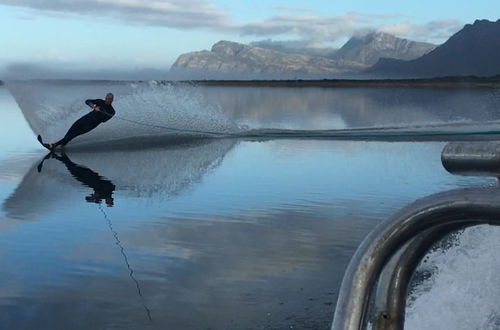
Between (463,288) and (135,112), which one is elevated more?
(135,112)

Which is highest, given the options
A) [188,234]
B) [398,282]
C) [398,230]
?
[188,234]

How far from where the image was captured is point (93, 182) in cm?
1573

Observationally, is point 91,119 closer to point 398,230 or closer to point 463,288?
point 463,288

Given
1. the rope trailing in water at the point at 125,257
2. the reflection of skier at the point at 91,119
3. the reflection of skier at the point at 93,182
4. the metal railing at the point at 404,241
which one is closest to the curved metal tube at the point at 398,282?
the metal railing at the point at 404,241

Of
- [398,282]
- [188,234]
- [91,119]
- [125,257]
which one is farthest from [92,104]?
[398,282]

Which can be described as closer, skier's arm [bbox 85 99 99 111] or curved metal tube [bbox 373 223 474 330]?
curved metal tube [bbox 373 223 474 330]

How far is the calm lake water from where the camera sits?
6648 millimetres

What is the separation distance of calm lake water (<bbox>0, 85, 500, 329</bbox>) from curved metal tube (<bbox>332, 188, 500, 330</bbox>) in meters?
4.75

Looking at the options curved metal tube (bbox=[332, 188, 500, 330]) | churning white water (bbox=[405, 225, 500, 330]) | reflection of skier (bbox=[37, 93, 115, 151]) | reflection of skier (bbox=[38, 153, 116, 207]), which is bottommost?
churning white water (bbox=[405, 225, 500, 330])

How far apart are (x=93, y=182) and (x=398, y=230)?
14.8m

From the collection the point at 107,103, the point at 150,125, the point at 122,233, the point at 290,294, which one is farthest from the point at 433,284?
the point at 150,125

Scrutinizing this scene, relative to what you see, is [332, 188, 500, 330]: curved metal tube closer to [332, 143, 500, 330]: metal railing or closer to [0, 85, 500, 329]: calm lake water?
[332, 143, 500, 330]: metal railing

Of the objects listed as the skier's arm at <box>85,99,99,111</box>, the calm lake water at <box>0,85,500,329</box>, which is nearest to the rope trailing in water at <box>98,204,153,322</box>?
the calm lake water at <box>0,85,500,329</box>

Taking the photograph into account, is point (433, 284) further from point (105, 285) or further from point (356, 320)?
point (105, 285)
